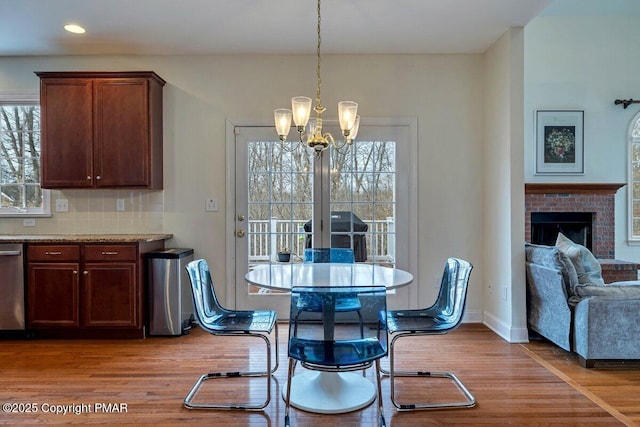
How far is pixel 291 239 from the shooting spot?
3.83m

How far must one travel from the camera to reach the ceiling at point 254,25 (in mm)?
2889

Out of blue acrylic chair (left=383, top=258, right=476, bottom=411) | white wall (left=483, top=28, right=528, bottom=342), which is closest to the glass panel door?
white wall (left=483, top=28, right=528, bottom=342)

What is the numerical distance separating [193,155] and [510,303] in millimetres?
3263

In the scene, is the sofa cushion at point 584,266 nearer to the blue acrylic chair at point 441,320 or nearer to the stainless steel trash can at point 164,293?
the blue acrylic chair at point 441,320

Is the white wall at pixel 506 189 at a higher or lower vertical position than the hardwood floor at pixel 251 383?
higher

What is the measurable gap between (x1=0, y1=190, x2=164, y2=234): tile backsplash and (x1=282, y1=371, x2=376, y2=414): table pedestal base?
232 centimetres

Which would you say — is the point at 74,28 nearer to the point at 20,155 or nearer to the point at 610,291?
the point at 20,155

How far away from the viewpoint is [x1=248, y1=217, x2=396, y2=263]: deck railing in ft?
12.6

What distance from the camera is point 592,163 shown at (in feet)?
17.1

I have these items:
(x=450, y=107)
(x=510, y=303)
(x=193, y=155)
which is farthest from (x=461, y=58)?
(x=193, y=155)

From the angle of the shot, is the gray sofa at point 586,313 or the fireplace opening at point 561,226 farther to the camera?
the fireplace opening at point 561,226

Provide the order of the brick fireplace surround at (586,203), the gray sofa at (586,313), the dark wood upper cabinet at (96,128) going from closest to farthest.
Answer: the gray sofa at (586,313), the dark wood upper cabinet at (96,128), the brick fireplace surround at (586,203)

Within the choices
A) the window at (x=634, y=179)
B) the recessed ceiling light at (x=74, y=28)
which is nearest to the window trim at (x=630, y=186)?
the window at (x=634, y=179)

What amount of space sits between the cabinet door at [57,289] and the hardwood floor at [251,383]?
23 centimetres
